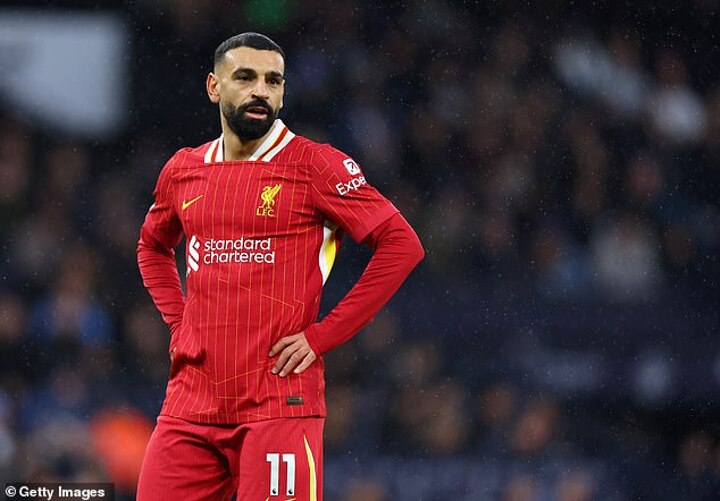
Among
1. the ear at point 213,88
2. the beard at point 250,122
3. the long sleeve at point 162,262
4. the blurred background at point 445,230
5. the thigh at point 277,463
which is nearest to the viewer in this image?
the thigh at point 277,463

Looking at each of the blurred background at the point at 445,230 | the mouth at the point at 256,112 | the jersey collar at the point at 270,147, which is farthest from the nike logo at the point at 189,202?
the blurred background at the point at 445,230

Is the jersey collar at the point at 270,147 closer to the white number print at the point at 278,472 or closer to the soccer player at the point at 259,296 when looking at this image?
the soccer player at the point at 259,296

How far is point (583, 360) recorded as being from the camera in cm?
698

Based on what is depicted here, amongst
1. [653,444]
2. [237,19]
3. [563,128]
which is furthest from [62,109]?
[653,444]

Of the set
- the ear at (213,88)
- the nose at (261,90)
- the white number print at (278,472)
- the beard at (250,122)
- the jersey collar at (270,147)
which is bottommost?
the white number print at (278,472)

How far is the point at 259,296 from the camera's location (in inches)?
119

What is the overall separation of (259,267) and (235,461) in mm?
480

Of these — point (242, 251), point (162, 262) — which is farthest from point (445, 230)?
point (242, 251)

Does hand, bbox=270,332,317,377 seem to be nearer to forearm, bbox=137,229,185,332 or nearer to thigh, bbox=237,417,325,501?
thigh, bbox=237,417,325,501

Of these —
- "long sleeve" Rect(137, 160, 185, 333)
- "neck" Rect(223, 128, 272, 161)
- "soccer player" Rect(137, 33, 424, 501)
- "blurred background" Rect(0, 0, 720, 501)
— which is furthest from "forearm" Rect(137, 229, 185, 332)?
"blurred background" Rect(0, 0, 720, 501)

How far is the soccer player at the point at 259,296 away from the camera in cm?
300

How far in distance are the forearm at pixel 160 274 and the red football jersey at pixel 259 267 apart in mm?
370

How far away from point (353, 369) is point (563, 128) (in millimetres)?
2098

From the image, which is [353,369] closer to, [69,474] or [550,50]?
[69,474]
